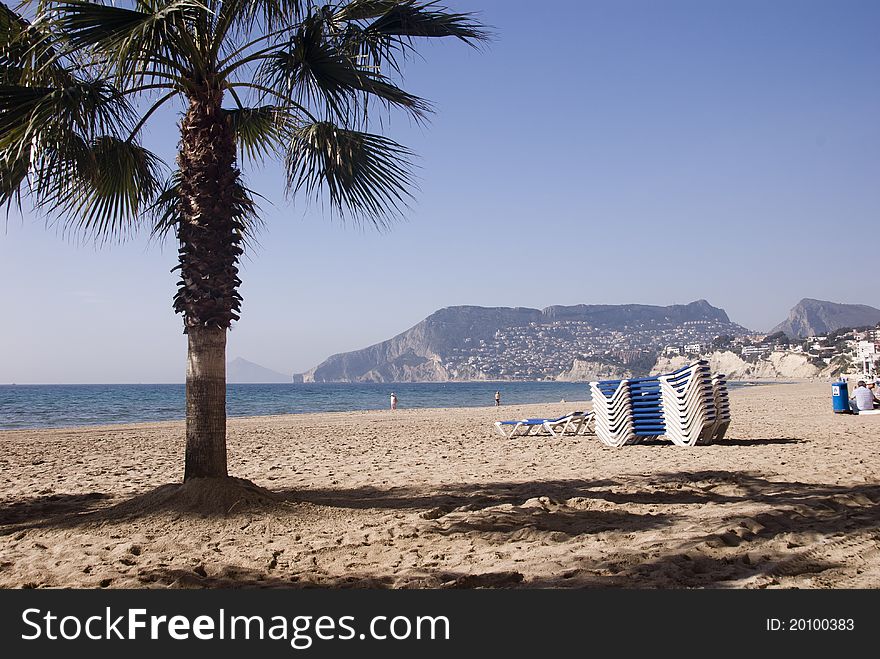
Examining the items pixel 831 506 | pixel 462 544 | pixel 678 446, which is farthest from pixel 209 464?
pixel 678 446

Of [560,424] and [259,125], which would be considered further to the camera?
[560,424]

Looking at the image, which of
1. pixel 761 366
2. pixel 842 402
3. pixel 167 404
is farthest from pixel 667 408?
pixel 761 366

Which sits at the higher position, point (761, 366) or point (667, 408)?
point (761, 366)

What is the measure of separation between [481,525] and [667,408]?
6347 mm

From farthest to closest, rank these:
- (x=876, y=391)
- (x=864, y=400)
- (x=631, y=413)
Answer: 1. (x=876, y=391)
2. (x=864, y=400)
3. (x=631, y=413)

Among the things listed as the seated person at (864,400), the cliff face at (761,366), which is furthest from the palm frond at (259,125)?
the cliff face at (761,366)

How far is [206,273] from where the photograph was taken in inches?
231

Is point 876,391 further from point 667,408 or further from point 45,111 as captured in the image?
point 45,111

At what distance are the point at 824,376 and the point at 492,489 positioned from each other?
94.6 metres

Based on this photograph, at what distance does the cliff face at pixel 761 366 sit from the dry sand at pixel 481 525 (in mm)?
86294

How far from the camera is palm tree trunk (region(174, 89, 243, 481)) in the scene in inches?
231

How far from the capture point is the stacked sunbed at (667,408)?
10.3m

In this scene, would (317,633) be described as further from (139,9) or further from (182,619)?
(139,9)

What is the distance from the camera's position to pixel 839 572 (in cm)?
377
